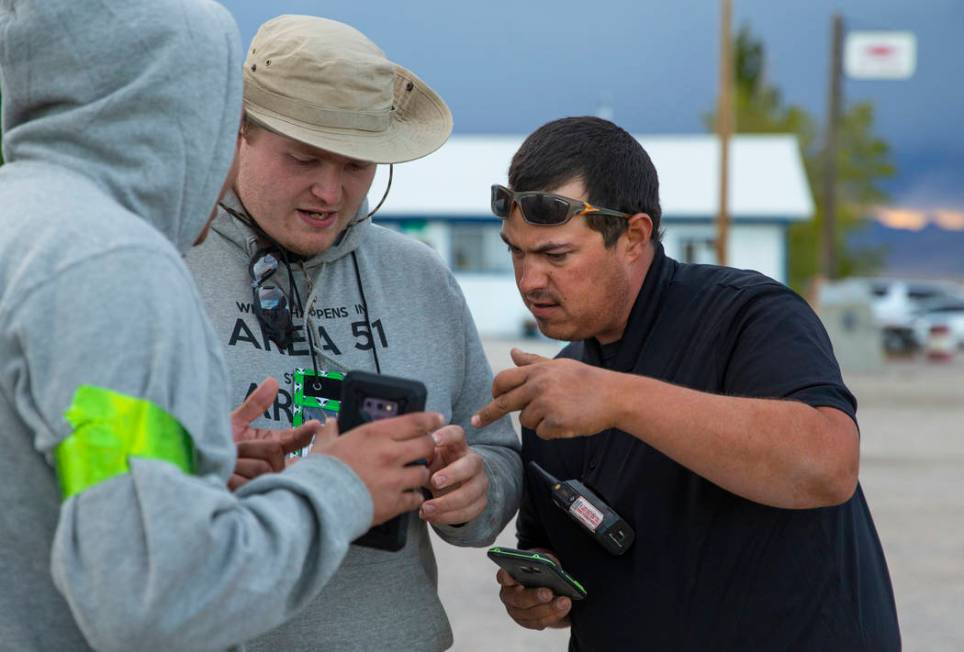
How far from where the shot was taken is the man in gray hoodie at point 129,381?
4.47 ft

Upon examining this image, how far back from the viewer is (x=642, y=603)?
246 cm

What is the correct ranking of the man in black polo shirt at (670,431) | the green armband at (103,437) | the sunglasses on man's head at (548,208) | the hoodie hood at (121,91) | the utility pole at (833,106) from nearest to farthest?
the green armband at (103,437)
the hoodie hood at (121,91)
the man in black polo shirt at (670,431)
the sunglasses on man's head at (548,208)
the utility pole at (833,106)

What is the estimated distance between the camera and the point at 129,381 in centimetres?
138

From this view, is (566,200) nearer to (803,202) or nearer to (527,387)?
(527,387)

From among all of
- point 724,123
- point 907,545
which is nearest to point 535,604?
point 907,545

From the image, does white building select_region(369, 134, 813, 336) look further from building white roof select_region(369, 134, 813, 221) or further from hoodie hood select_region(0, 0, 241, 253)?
hoodie hood select_region(0, 0, 241, 253)

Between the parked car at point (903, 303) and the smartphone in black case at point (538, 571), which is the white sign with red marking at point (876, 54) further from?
the smartphone in black case at point (538, 571)

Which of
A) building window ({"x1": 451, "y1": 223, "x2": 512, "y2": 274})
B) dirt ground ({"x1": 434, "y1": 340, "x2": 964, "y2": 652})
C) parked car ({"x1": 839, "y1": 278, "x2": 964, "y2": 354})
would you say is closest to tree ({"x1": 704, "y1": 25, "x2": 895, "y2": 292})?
parked car ({"x1": 839, "y1": 278, "x2": 964, "y2": 354})

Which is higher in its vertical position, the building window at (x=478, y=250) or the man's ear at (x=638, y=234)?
the man's ear at (x=638, y=234)

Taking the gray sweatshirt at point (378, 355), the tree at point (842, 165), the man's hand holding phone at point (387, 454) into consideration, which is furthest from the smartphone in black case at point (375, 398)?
the tree at point (842, 165)

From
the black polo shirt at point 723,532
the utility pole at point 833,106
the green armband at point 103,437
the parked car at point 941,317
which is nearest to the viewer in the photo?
the green armband at point 103,437

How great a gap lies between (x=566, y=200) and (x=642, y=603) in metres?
0.91

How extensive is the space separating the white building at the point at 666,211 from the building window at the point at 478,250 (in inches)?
1.0

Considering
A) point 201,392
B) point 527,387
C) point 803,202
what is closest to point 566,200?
point 527,387
